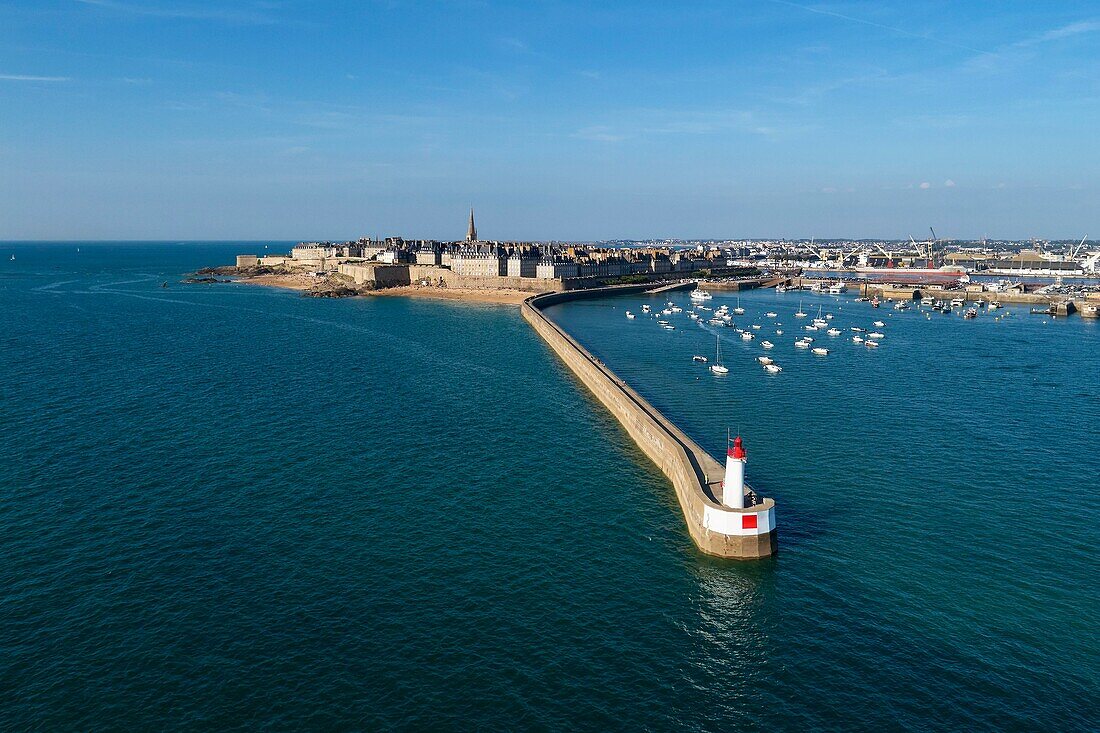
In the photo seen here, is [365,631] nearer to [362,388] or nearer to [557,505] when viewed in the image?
[557,505]

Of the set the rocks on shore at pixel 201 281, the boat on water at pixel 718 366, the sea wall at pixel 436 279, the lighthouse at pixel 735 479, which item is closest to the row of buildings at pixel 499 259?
the sea wall at pixel 436 279

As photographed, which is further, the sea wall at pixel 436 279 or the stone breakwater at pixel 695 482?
the sea wall at pixel 436 279

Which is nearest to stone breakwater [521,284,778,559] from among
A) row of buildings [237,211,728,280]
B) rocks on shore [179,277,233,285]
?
row of buildings [237,211,728,280]

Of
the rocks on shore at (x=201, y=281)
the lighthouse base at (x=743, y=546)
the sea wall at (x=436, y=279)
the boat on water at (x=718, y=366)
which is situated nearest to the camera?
the lighthouse base at (x=743, y=546)

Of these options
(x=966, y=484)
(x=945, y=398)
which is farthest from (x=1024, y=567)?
(x=945, y=398)

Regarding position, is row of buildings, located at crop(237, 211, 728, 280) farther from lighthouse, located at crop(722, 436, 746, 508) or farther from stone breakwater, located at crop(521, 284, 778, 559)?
lighthouse, located at crop(722, 436, 746, 508)

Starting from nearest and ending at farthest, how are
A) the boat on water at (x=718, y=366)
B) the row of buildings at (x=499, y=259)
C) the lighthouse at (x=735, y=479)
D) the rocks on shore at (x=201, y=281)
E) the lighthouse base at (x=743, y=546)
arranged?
the lighthouse at (x=735, y=479), the lighthouse base at (x=743, y=546), the boat on water at (x=718, y=366), the row of buildings at (x=499, y=259), the rocks on shore at (x=201, y=281)

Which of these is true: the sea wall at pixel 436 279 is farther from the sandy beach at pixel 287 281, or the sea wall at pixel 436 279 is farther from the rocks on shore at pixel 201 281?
the rocks on shore at pixel 201 281
